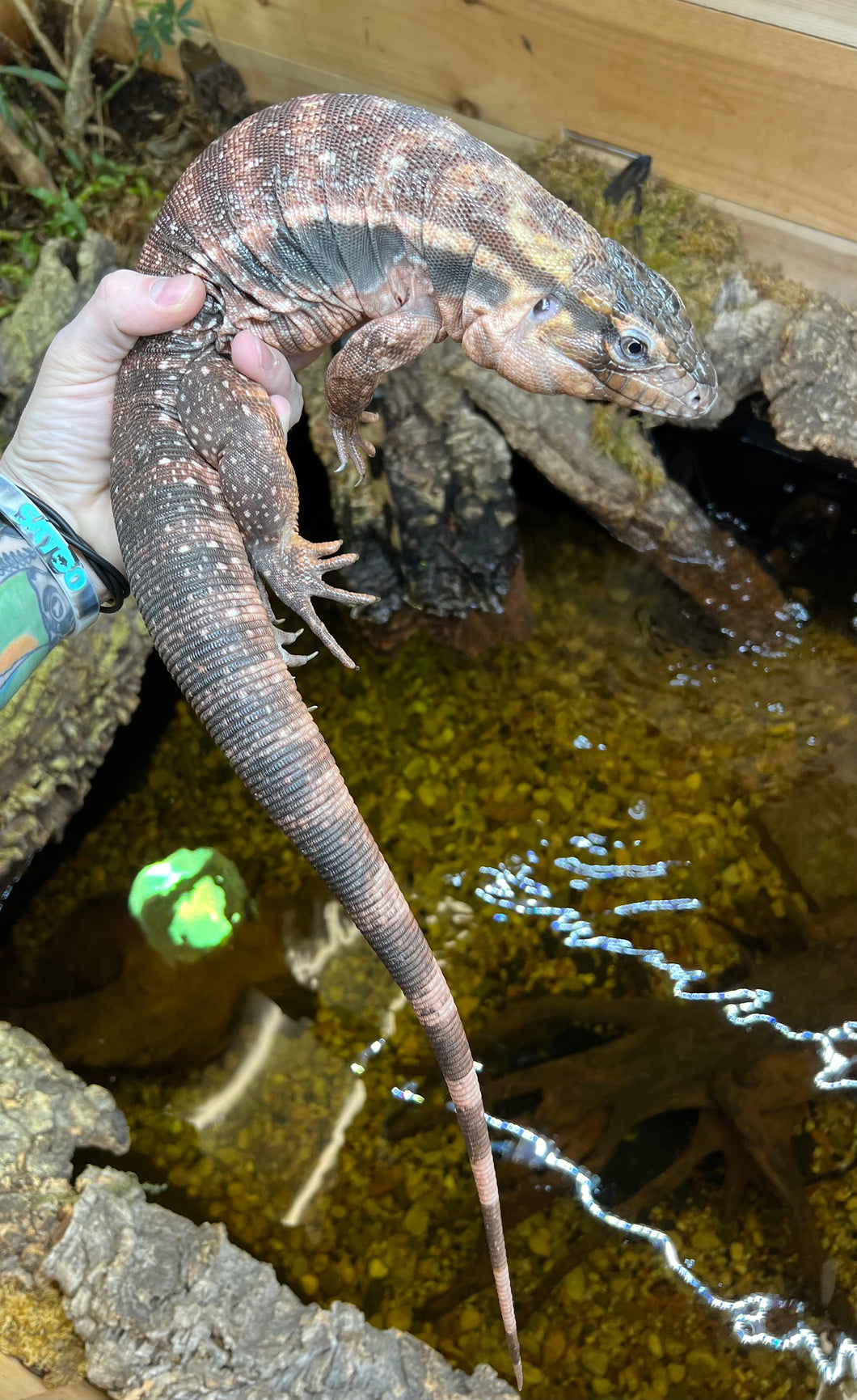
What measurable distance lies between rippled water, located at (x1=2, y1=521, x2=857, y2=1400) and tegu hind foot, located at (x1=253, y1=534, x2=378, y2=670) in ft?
4.06

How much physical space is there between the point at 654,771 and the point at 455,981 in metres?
0.96

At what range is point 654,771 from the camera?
3.15 m

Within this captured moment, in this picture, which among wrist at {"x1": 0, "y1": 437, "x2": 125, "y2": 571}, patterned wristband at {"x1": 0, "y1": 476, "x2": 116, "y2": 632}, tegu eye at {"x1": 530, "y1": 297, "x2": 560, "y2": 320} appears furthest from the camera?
wrist at {"x1": 0, "y1": 437, "x2": 125, "y2": 571}

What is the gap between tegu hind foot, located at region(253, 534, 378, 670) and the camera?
1.99 metres

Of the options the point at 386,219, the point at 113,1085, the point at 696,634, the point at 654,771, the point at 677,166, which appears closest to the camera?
the point at 386,219

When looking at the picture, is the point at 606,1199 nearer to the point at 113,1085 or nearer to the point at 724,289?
the point at 113,1085

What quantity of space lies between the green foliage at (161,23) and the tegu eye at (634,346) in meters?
2.15

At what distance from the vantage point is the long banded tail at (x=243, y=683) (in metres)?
1.75

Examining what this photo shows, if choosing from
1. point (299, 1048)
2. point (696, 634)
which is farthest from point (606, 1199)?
point (696, 634)

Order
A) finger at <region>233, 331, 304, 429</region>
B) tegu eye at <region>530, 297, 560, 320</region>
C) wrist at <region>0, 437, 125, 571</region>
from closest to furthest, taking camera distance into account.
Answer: tegu eye at <region>530, 297, 560, 320</region>, finger at <region>233, 331, 304, 429</region>, wrist at <region>0, 437, 125, 571</region>

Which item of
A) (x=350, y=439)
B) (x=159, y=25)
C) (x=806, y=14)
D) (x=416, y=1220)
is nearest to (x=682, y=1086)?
(x=416, y=1220)

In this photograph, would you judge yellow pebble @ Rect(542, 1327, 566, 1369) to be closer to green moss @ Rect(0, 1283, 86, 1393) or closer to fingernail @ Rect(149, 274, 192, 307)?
green moss @ Rect(0, 1283, 86, 1393)

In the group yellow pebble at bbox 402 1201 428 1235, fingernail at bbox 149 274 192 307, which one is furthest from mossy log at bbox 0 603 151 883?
yellow pebble at bbox 402 1201 428 1235

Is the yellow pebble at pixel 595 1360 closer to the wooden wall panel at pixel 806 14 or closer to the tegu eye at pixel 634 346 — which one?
the tegu eye at pixel 634 346
